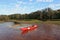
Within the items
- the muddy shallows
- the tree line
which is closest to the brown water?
the muddy shallows

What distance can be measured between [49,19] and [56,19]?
119 inches

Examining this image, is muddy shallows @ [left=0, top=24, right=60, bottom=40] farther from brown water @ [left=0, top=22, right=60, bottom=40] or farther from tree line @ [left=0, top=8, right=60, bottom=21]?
tree line @ [left=0, top=8, right=60, bottom=21]

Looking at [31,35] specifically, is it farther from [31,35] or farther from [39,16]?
[39,16]

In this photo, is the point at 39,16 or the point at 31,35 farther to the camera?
the point at 39,16

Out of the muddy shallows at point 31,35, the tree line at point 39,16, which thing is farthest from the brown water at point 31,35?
the tree line at point 39,16

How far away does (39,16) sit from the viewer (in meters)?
55.8

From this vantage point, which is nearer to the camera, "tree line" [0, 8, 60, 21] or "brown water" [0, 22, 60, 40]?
"brown water" [0, 22, 60, 40]


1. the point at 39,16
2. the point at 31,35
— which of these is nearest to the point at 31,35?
the point at 31,35

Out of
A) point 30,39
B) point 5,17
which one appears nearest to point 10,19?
point 5,17

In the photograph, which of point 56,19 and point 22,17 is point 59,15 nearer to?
point 56,19

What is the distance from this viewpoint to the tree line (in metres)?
52.8

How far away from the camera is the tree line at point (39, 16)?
5275 centimetres

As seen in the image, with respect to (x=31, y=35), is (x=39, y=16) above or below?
below

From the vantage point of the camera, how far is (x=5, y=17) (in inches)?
2368
